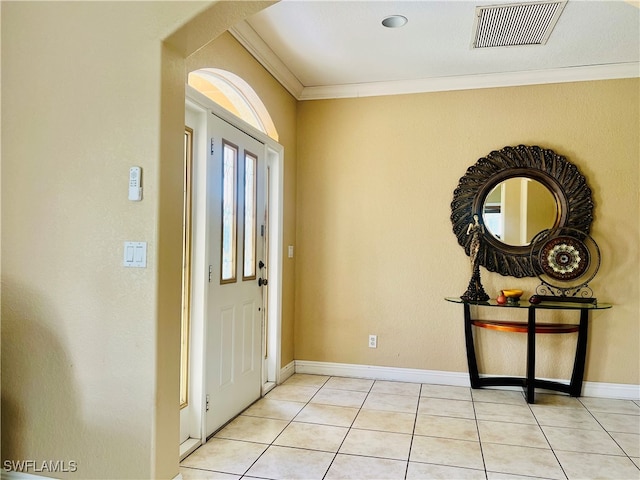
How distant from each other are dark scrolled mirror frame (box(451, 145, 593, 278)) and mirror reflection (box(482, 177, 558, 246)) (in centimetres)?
4

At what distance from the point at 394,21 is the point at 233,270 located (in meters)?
2.04

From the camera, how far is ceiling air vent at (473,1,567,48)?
276 cm

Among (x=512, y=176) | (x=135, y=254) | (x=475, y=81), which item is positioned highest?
(x=475, y=81)

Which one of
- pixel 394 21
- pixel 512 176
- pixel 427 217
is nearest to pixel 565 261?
pixel 512 176

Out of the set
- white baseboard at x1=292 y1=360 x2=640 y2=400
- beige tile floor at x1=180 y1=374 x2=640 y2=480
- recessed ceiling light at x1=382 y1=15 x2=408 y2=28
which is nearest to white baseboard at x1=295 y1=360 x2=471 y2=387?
white baseboard at x1=292 y1=360 x2=640 y2=400

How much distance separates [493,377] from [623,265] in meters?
1.42

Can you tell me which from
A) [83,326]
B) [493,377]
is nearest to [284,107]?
[83,326]

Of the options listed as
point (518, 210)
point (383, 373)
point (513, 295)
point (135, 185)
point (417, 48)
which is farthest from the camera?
point (383, 373)

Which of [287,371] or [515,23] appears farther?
[287,371]

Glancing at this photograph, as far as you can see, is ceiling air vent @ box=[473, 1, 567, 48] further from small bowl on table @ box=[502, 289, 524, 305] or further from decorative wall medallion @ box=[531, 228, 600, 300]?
small bowl on table @ box=[502, 289, 524, 305]

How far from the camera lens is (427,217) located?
400 centimetres

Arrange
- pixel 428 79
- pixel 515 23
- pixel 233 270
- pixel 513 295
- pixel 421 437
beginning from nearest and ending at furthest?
pixel 421 437 < pixel 515 23 < pixel 233 270 < pixel 513 295 < pixel 428 79

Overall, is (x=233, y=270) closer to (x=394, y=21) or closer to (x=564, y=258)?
(x=394, y=21)

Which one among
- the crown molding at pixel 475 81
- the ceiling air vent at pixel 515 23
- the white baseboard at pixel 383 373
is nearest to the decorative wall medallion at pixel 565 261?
the white baseboard at pixel 383 373
